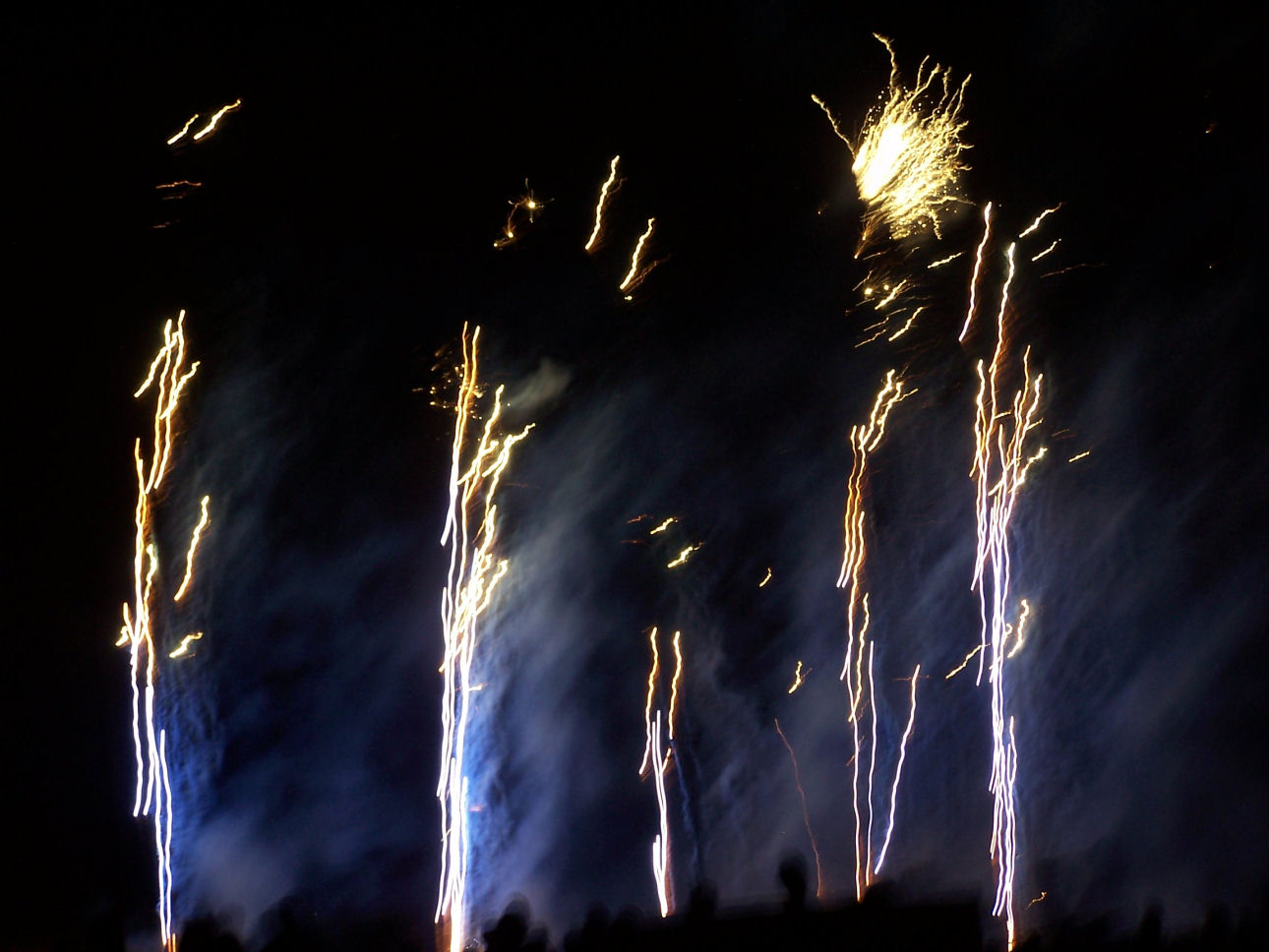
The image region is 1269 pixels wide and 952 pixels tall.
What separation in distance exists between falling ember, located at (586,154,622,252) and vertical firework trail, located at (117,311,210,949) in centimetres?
201

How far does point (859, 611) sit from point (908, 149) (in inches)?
112

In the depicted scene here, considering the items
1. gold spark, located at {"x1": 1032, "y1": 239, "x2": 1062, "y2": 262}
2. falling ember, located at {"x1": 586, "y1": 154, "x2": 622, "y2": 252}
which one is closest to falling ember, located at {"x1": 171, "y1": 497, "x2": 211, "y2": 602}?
falling ember, located at {"x1": 586, "y1": 154, "x2": 622, "y2": 252}

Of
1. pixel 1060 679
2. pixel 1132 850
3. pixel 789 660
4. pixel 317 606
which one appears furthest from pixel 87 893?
pixel 1132 850

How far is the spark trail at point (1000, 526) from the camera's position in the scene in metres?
6.73

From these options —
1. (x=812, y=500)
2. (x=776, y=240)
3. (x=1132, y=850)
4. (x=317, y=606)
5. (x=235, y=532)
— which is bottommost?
(x=1132, y=850)

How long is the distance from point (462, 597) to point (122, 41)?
2.80m

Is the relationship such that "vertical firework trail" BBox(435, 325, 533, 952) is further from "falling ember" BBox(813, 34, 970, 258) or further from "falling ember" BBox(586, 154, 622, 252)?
"falling ember" BBox(813, 34, 970, 258)

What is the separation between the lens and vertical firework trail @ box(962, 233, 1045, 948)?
673cm

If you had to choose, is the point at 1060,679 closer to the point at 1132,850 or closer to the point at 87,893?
the point at 1132,850

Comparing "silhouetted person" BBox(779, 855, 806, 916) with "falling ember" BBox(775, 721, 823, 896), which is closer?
"silhouetted person" BBox(779, 855, 806, 916)

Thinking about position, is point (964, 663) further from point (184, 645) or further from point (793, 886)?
point (184, 645)

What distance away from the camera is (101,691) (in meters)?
4.33

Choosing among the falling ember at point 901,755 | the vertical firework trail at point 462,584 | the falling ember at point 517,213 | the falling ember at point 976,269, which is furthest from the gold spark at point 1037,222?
the vertical firework trail at point 462,584

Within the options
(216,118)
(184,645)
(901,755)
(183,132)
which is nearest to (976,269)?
(901,755)
